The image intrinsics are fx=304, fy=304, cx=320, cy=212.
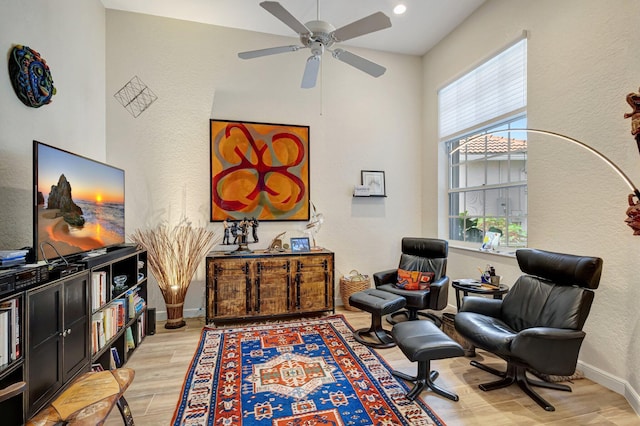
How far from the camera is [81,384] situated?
1604 millimetres

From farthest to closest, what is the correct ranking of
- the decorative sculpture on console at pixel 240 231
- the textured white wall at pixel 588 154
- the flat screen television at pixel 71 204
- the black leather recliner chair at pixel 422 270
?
the decorative sculpture on console at pixel 240 231, the black leather recliner chair at pixel 422 270, the textured white wall at pixel 588 154, the flat screen television at pixel 71 204

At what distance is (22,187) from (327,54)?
12.2 ft

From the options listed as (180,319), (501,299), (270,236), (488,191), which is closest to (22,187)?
(180,319)

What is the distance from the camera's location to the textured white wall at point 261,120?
3707 mm

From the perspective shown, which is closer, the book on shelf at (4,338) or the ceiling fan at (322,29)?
the book on shelf at (4,338)

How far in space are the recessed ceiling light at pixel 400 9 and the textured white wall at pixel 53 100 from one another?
3.31 meters

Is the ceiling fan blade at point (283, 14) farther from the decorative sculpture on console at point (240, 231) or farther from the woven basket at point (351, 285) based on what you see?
the woven basket at point (351, 285)

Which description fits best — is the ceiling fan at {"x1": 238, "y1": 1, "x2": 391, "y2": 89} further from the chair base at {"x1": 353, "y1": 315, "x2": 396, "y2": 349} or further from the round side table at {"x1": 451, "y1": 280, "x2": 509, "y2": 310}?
the chair base at {"x1": 353, "y1": 315, "x2": 396, "y2": 349}

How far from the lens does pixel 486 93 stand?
3.62m

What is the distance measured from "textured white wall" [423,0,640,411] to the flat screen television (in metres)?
3.85

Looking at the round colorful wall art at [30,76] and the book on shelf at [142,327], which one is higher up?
the round colorful wall art at [30,76]

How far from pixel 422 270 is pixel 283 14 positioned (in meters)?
3.05

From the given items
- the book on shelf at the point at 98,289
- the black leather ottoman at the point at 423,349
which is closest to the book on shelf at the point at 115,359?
the book on shelf at the point at 98,289

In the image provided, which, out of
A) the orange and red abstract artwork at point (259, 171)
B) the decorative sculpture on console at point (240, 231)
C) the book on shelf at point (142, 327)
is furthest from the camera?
the orange and red abstract artwork at point (259, 171)
